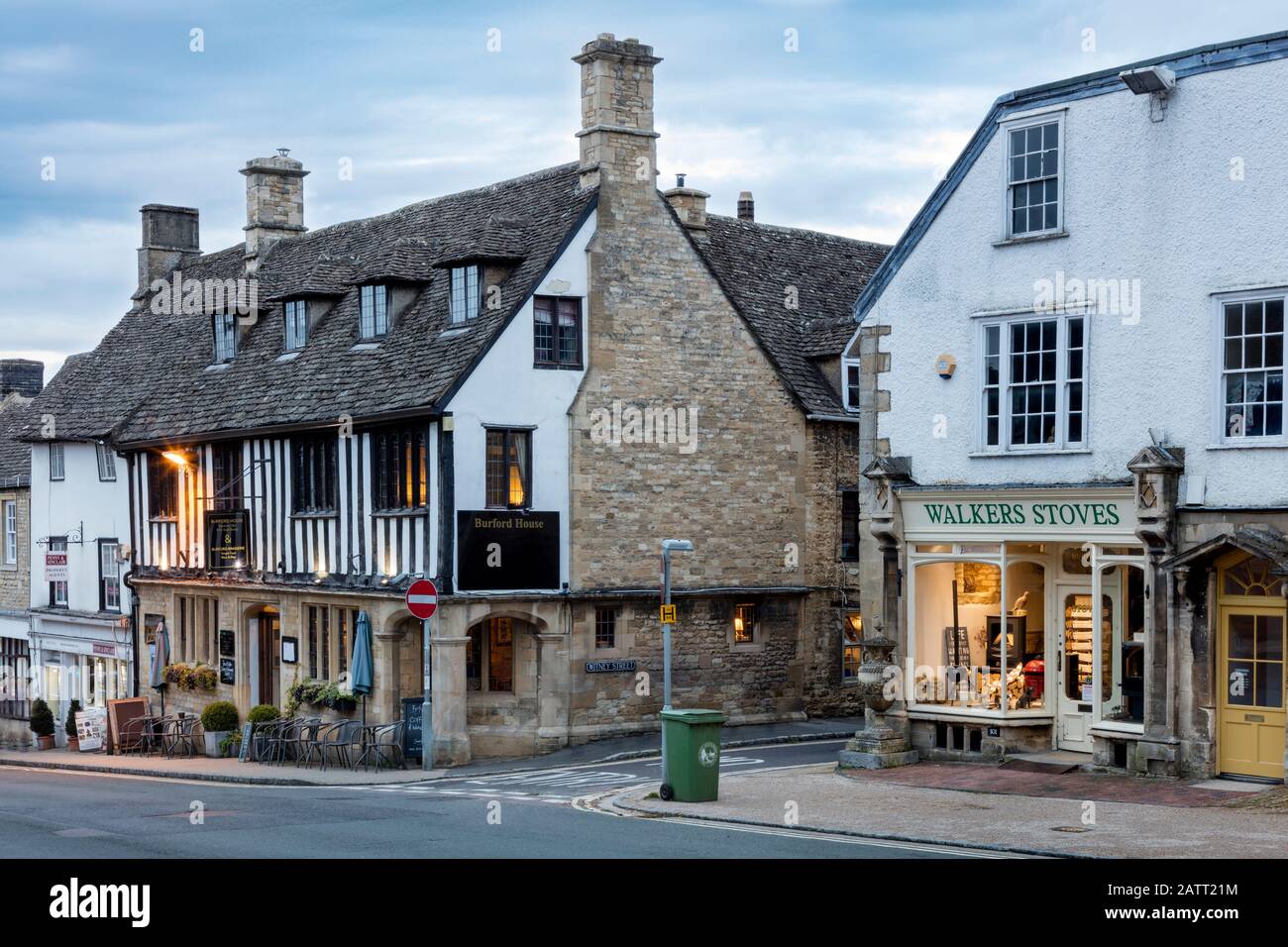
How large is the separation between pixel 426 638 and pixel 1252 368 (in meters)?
13.8

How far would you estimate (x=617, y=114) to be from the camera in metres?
30.3

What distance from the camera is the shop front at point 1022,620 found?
2170 cm

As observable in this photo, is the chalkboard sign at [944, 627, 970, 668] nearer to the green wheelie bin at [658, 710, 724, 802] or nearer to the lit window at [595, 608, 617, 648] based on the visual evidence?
the green wheelie bin at [658, 710, 724, 802]

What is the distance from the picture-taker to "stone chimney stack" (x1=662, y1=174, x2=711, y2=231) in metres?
34.3

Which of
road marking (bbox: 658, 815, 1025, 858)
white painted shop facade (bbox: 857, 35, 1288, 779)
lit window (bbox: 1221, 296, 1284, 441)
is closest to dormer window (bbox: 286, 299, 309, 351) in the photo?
white painted shop facade (bbox: 857, 35, 1288, 779)

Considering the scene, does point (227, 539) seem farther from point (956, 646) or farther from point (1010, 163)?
point (1010, 163)

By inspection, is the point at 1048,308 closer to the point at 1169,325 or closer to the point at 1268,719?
the point at 1169,325

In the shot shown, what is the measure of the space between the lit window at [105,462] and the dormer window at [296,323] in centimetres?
697

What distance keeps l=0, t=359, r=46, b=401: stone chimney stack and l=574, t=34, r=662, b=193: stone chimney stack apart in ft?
93.7

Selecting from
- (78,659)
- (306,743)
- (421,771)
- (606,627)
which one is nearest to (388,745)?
(421,771)

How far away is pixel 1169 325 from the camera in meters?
20.8

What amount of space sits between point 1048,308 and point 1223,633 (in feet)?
15.7

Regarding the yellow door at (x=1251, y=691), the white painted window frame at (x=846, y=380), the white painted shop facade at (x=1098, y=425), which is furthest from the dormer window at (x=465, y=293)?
the yellow door at (x=1251, y=691)

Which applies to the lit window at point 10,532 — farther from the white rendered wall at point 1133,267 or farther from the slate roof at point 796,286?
the white rendered wall at point 1133,267
